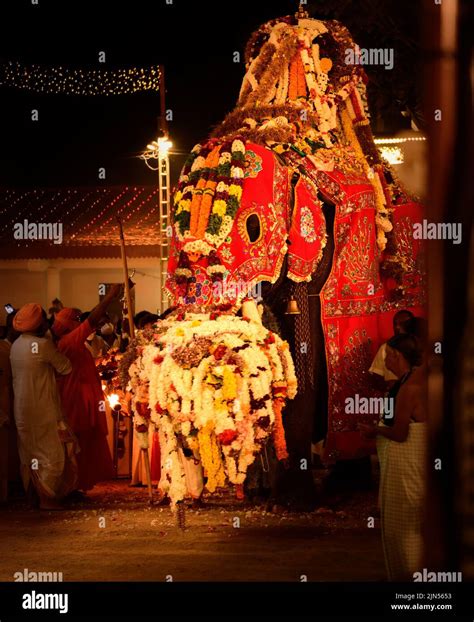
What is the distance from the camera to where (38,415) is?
962cm

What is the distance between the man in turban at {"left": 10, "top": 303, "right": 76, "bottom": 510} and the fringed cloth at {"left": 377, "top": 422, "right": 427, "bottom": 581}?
429cm

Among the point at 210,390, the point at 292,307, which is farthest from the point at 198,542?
the point at 292,307

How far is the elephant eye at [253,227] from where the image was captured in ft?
25.8

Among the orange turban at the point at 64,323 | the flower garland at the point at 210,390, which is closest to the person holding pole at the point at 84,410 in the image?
the orange turban at the point at 64,323

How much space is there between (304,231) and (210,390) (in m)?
1.81

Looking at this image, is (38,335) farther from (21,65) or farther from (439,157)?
(21,65)

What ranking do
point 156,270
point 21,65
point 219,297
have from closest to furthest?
1. point 219,297
2. point 21,65
3. point 156,270

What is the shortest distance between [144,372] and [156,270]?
19.4 metres

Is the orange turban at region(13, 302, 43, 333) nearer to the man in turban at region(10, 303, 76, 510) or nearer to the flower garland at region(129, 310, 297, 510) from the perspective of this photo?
the man in turban at region(10, 303, 76, 510)

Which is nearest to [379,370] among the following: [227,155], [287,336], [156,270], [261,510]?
[287,336]

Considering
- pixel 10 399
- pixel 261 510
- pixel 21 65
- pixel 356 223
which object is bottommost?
pixel 261 510

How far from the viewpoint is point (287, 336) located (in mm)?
8656

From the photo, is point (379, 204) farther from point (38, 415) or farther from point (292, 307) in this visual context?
point (38, 415)

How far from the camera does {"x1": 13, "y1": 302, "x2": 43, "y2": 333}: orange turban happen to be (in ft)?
31.6
